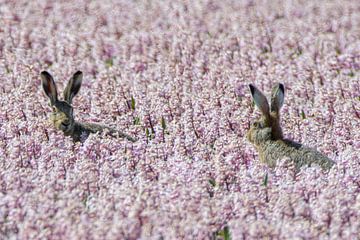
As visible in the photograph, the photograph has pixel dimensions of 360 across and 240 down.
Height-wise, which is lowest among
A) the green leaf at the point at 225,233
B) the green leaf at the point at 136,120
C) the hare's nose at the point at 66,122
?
the green leaf at the point at 225,233

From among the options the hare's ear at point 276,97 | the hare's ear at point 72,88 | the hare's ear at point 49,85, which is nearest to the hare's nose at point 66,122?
the hare's ear at point 49,85

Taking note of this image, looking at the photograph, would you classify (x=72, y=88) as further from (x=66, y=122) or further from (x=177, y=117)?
(x=177, y=117)

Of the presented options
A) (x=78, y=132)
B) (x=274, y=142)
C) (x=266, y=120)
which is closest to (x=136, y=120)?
(x=78, y=132)

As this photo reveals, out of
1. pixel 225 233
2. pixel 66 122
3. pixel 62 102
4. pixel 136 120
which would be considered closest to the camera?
pixel 225 233

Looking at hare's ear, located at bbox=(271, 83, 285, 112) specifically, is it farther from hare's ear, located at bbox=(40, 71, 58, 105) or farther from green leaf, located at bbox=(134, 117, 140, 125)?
hare's ear, located at bbox=(40, 71, 58, 105)

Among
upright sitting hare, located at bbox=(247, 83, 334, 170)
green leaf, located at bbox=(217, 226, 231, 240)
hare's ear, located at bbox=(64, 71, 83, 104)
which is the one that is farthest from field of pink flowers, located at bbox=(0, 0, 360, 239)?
hare's ear, located at bbox=(64, 71, 83, 104)

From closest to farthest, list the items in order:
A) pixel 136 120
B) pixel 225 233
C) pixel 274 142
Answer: pixel 225 233
pixel 274 142
pixel 136 120

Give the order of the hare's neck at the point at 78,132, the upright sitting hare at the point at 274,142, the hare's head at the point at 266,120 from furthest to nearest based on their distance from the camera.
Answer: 1. the hare's neck at the point at 78,132
2. the hare's head at the point at 266,120
3. the upright sitting hare at the point at 274,142

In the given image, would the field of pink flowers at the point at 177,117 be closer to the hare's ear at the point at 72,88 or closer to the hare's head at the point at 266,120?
the hare's head at the point at 266,120
